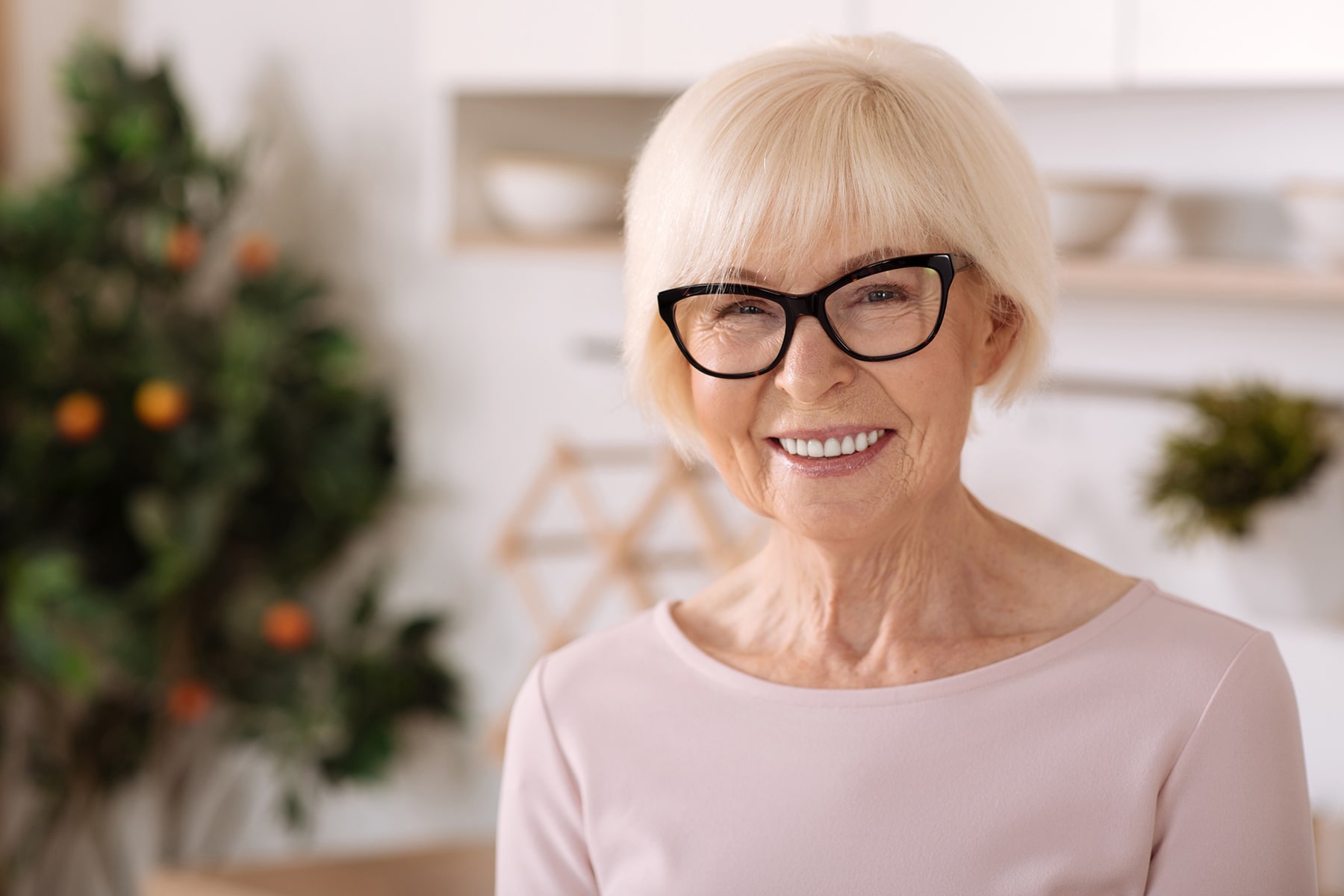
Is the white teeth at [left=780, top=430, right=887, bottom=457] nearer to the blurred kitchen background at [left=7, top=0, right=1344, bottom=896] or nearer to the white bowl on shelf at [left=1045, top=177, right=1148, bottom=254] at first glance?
the blurred kitchen background at [left=7, top=0, right=1344, bottom=896]

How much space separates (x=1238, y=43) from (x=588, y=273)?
3.90ft

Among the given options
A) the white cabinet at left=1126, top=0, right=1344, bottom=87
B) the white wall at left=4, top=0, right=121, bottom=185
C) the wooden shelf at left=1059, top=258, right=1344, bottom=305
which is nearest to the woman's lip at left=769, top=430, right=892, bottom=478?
the wooden shelf at left=1059, top=258, right=1344, bottom=305

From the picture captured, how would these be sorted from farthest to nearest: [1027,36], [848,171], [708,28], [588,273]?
[588,273], [708,28], [1027,36], [848,171]

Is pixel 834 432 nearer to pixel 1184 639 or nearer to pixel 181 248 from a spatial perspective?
pixel 1184 639

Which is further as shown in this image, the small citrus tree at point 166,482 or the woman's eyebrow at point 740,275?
the small citrus tree at point 166,482

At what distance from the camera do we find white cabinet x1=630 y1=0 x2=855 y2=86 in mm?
1720

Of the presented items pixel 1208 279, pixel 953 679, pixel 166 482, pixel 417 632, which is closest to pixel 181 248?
pixel 166 482

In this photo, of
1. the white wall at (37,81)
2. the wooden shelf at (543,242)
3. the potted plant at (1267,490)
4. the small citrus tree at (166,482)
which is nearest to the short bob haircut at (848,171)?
the potted plant at (1267,490)

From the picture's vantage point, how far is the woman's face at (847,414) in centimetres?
83

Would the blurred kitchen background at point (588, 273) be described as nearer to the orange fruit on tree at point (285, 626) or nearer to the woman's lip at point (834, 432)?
the orange fruit on tree at point (285, 626)

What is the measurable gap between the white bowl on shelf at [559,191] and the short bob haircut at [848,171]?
43.2 inches

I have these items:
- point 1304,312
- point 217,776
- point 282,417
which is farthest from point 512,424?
point 1304,312

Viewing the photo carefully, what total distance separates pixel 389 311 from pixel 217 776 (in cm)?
106

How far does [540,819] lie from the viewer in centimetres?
97
